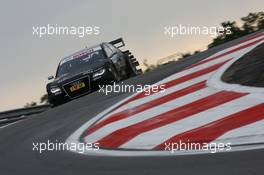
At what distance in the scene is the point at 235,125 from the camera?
21.5 ft

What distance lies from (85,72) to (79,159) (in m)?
9.20

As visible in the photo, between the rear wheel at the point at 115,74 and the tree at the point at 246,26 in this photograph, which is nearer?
the rear wheel at the point at 115,74

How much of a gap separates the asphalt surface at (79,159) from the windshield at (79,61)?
16.9 feet

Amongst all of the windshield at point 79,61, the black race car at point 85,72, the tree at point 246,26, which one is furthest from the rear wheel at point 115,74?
the tree at point 246,26

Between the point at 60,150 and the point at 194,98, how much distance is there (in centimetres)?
185

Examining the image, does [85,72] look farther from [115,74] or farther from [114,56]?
[114,56]

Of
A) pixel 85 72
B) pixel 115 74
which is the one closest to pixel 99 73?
pixel 85 72

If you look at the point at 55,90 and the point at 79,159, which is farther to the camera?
the point at 55,90

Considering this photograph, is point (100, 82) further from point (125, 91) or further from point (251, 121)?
point (251, 121)

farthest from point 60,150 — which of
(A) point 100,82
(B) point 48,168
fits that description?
(A) point 100,82

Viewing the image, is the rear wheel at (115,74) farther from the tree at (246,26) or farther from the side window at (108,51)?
the tree at (246,26)

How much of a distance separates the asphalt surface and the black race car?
396 centimetres

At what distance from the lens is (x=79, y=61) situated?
1731 centimetres

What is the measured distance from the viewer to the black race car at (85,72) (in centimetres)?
1582
